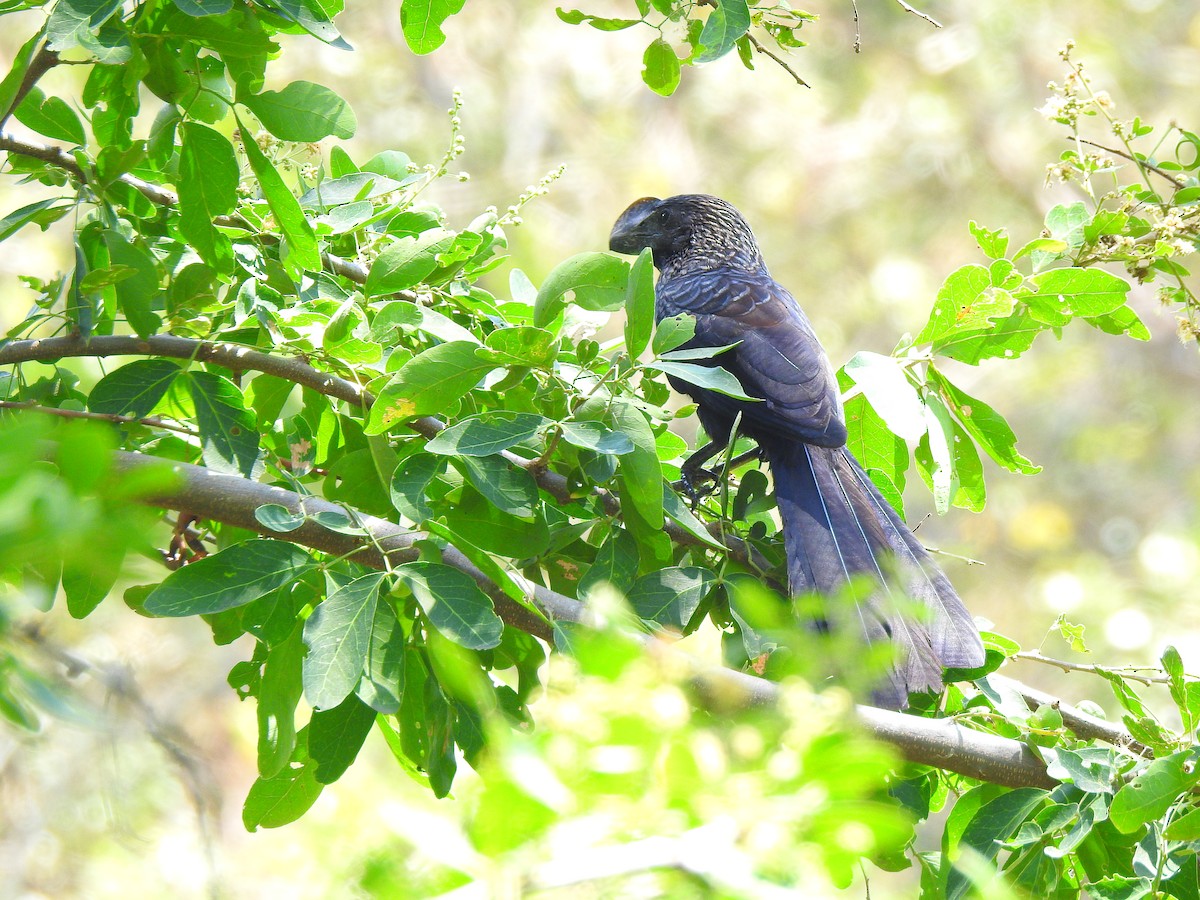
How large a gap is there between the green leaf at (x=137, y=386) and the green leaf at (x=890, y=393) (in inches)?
43.1

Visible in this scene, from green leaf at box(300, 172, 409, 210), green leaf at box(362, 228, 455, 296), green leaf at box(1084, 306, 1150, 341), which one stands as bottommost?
green leaf at box(300, 172, 409, 210)

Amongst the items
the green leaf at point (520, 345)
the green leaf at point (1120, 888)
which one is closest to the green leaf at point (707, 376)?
the green leaf at point (520, 345)

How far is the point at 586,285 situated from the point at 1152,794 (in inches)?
42.4

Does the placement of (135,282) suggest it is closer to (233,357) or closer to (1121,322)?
(233,357)

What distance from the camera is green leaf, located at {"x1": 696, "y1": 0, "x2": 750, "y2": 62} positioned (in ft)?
5.66

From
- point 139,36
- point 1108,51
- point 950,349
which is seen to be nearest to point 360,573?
point 139,36

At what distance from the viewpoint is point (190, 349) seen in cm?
168

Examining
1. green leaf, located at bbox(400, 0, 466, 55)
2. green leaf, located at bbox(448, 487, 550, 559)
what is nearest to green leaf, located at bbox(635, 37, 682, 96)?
green leaf, located at bbox(400, 0, 466, 55)

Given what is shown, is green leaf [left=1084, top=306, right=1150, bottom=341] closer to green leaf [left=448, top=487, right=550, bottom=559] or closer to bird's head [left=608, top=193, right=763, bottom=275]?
green leaf [left=448, top=487, right=550, bottom=559]

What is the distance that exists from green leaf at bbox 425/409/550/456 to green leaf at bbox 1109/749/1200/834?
3.00 ft

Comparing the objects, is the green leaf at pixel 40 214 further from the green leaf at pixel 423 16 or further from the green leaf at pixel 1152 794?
the green leaf at pixel 1152 794

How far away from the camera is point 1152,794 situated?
146cm

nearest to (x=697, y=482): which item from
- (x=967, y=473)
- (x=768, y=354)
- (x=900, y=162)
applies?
(x=768, y=354)

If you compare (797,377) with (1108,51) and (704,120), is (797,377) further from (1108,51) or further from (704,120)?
(1108,51)
